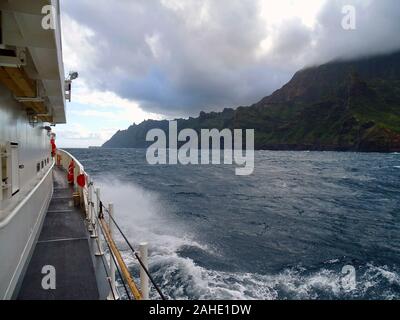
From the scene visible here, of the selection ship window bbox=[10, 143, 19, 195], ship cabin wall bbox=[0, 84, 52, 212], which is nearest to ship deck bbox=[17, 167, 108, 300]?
ship cabin wall bbox=[0, 84, 52, 212]

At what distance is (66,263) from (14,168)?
2.52 m

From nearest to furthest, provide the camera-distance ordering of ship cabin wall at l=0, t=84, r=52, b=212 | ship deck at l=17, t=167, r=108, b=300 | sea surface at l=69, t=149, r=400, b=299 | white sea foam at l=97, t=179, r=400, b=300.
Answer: ship deck at l=17, t=167, r=108, b=300 → ship cabin wall at l=0, t=84, r=52, b=212 → white sea foam at l=97, t=179, r=400, b=300 → sea surface at l=69, t=149, r=400, b=299

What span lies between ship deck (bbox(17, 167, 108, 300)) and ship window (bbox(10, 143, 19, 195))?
171cm

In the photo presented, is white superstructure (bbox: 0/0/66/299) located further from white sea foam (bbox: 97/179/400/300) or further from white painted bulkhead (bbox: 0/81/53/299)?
white sea foam (bbox: 97/179/400/300)

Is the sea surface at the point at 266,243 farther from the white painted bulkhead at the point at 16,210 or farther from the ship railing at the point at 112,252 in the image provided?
the white painted bulkhead at the point at 16,210

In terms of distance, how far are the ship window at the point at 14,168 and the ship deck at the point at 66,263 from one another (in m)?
1.71

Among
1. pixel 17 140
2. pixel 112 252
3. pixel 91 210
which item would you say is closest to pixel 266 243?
pixel 91 210

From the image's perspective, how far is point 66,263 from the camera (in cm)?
644

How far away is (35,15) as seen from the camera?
3600 mm

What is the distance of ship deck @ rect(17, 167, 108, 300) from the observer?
5203 millimetres

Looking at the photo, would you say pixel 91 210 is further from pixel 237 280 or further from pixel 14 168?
pixel 237 280

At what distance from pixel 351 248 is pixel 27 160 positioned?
14.2m

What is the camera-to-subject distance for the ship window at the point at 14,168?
6.44 m

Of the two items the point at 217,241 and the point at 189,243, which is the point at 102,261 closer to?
the point at 189,243
